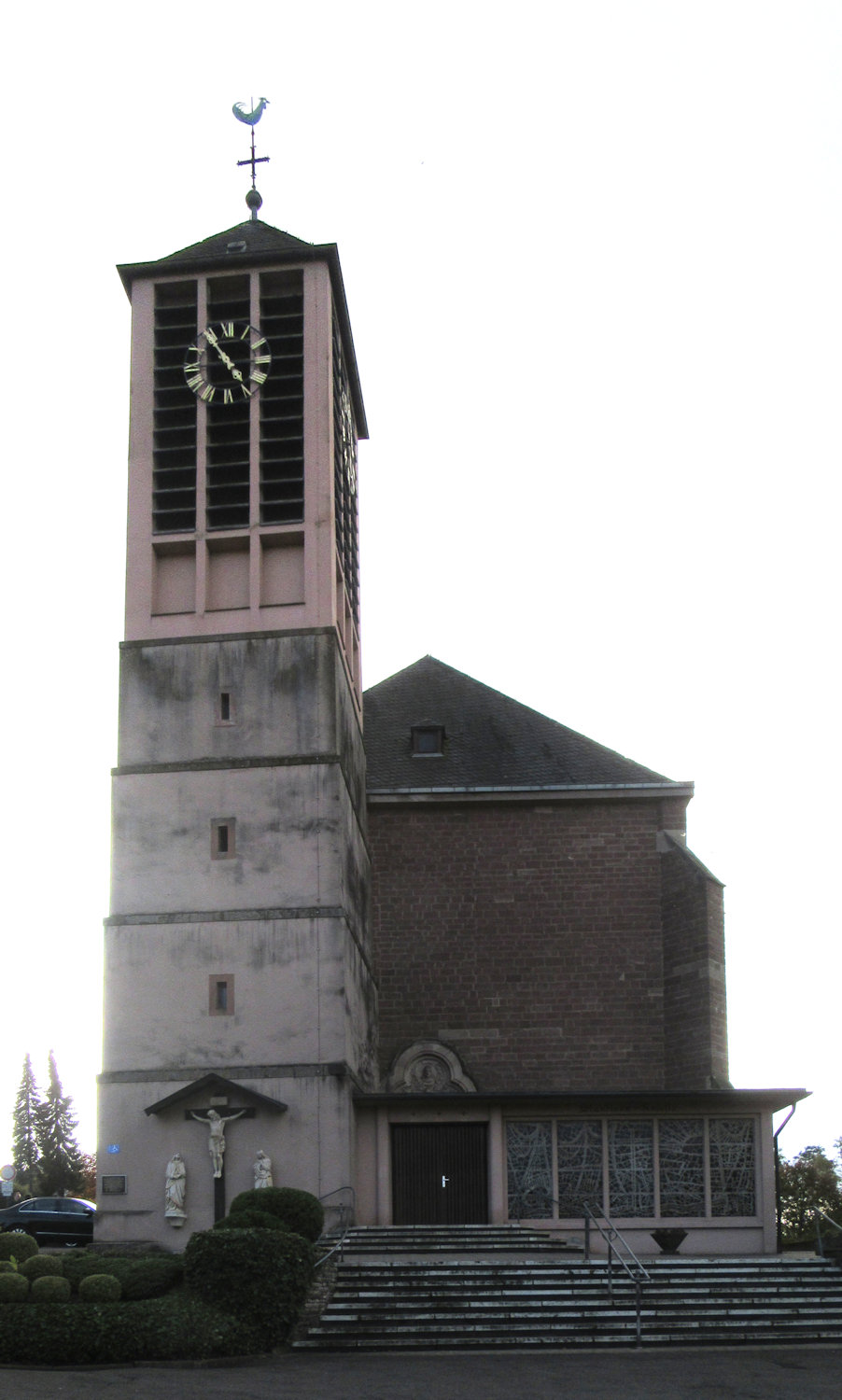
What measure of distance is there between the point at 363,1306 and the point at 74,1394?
16.0ft

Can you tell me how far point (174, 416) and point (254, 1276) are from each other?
16646 millimetres

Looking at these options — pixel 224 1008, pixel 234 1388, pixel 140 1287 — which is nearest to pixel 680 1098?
pixel 224 1008

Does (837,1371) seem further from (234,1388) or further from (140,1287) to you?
(140,1287)

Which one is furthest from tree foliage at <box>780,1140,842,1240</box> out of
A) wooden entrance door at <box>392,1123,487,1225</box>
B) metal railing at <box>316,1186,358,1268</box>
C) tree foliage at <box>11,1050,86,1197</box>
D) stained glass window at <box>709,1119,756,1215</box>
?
tree foliage at <box>11,1050,86,1197</box>

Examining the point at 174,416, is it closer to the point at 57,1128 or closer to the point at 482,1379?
the point at 482,1379

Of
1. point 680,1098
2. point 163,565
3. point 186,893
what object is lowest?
point 680,1098

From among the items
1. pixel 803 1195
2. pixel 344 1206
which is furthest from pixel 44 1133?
pixel 344 1206

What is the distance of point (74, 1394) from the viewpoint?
1605 centimetres

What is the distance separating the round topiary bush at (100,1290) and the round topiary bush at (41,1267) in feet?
1.86

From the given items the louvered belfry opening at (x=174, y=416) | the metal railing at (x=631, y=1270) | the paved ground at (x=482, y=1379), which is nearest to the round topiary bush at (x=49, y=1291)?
A: the paved ground at (x=482, y=1379)

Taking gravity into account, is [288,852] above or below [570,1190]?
above

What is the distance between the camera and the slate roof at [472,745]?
108 ft

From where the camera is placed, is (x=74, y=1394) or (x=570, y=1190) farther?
(x=570, y=1190)

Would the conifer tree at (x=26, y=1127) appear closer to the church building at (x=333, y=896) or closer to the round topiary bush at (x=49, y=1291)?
the church building at (x=333, y=896)
